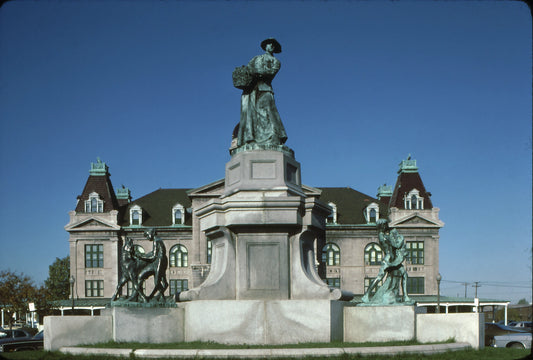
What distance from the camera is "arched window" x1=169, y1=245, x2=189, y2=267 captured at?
6156 centimetres

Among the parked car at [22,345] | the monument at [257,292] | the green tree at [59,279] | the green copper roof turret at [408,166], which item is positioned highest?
the green copper roof turret at [408,166]

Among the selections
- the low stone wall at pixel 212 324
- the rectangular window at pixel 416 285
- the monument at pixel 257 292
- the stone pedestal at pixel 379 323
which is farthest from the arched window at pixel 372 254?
the low stone wall at pixel 212 324

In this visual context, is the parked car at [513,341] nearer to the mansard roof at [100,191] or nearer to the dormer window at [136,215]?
the dormer window at [136,215]

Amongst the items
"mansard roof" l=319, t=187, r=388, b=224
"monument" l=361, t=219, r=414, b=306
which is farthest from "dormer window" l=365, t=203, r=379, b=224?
"monument" l=361, t=219, r=414, b=306

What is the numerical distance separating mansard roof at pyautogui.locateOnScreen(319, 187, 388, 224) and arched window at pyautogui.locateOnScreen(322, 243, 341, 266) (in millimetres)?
2632

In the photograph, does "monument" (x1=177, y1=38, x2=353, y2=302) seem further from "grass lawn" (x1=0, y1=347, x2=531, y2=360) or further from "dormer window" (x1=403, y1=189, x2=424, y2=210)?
"dormer window" (x1=403, y1=189, x2=424, y2=210)

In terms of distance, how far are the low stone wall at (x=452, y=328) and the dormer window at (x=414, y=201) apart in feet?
167

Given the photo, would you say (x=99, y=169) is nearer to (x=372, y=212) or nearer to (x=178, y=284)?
(x=178, y=284)

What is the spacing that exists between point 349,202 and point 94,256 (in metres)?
26.6

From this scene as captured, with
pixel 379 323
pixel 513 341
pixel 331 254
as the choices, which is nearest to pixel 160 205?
pixel 331 254

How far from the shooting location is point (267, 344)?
11.2 m

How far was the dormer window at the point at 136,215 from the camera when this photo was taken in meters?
62.0

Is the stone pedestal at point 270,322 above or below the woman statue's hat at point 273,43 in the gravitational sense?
below

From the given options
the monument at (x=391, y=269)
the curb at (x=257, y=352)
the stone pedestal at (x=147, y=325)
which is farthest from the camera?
the monument at (x=391, y=269)
